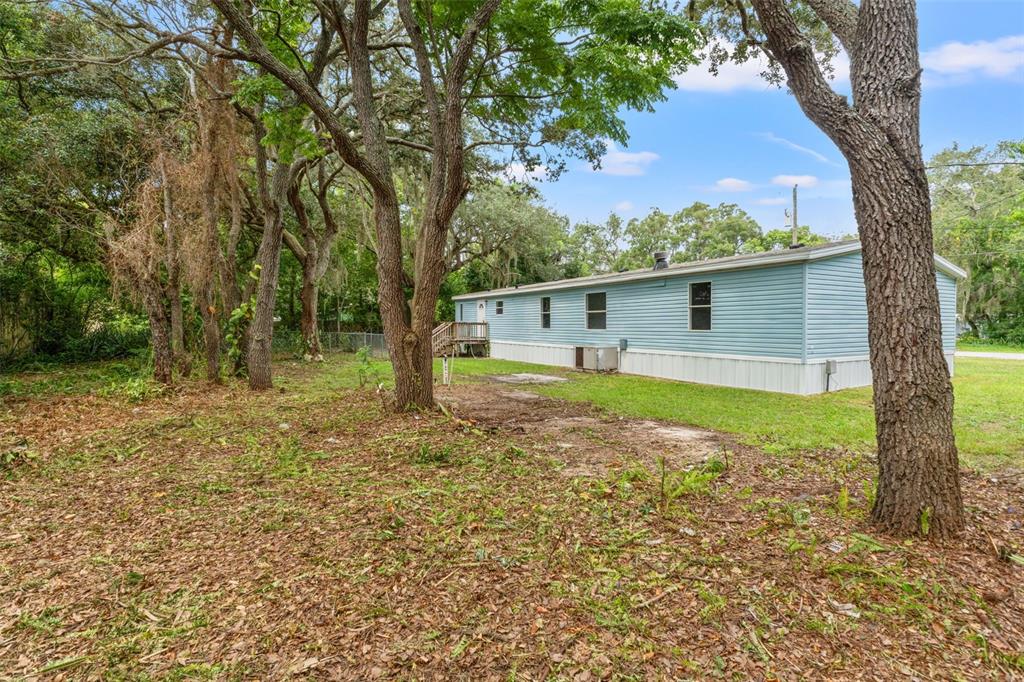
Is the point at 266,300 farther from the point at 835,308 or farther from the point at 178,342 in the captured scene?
the point at 835,308

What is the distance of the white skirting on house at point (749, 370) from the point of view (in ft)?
28.1

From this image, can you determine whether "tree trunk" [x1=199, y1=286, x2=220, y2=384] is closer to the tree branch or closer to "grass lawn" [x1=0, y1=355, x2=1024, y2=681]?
"grass lawn" [x1=0, y1=355, x2=1024, y2=681]

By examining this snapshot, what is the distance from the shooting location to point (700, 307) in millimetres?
10273

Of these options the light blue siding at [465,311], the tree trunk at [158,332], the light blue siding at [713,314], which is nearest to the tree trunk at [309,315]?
the tree trunk at [158,332]

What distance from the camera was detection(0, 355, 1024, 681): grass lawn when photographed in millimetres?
1927

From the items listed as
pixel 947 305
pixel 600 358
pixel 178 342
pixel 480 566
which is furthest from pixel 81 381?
pixel 947 305

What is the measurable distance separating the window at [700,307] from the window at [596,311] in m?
2.92

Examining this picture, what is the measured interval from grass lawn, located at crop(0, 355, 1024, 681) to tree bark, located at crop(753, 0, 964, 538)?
0.96 feet

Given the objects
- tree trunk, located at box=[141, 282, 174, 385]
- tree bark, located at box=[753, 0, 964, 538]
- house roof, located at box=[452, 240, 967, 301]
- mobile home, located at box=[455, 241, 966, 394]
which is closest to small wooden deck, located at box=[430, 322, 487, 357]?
mobile home, located at box=[455, 241, 966, 394]

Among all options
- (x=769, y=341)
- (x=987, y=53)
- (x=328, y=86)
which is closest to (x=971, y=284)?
(x=987, y=53)

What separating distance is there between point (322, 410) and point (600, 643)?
550 cm

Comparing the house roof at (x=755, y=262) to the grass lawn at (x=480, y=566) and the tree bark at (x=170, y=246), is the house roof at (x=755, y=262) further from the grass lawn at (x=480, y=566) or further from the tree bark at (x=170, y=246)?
the tree bark at (x=170, y=246)

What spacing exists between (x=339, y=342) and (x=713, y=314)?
14.0m

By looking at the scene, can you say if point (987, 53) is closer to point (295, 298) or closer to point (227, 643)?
point (227, 643)
